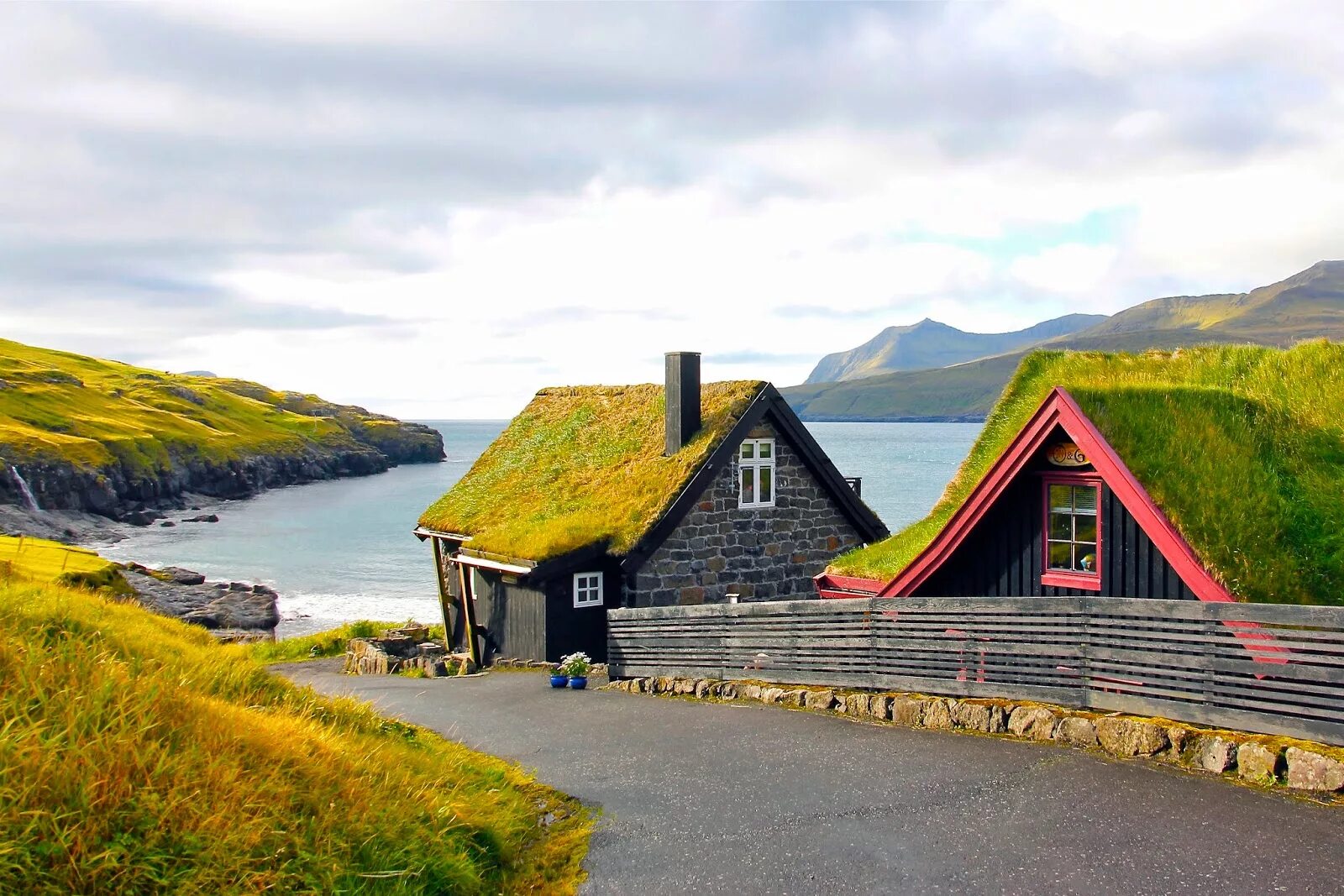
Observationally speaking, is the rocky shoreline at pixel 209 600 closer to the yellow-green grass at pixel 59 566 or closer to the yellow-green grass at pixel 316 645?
the yellow-green grass at pixel 316 645

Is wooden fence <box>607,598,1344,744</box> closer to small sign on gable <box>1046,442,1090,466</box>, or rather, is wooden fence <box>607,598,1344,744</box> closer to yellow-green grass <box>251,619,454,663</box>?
small sign on gable <box>1046,442,1090,466</box>

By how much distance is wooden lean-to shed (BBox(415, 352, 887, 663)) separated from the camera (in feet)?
83.7

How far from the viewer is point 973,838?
8070mm

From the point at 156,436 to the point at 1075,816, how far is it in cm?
11353

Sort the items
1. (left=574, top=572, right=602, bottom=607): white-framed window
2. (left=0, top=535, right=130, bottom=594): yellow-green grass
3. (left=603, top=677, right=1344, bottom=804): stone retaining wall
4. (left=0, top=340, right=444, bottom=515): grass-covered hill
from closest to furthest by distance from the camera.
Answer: (left=603, top=677, right=1344, bottom=804): stone retaining wall
(left=0, top=535, right=130, bottom=594): yellow-green grass
(left=574, top=572, right=602, bottom=607): white-framed window
(left=0, top=340, right=444, bottom=515): grass-covered hill

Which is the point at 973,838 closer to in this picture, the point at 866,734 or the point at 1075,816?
the point at 1075,816

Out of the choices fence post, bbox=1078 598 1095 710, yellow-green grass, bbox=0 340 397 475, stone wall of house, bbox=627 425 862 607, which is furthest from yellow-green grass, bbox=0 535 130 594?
yellow-green grass, bbox=0 340 397 475

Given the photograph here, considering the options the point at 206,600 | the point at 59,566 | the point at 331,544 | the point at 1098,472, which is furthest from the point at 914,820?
the point at 331,544

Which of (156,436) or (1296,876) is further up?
(156,436)

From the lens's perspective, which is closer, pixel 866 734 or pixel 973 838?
pixel 973 838

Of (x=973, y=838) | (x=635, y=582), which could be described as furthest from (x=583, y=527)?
(x=973, y=838)

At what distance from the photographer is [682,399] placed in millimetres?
27094

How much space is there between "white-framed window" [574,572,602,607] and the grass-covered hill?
66.1 meters

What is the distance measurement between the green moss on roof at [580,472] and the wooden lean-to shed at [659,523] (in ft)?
0.19
